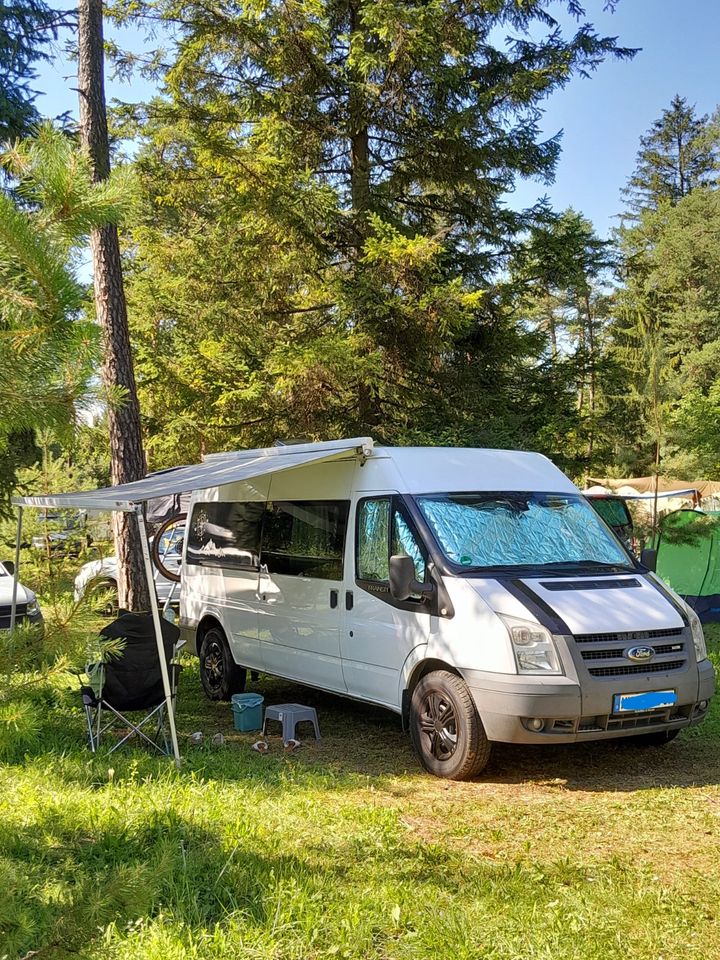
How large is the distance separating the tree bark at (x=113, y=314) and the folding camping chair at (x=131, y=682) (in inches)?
130

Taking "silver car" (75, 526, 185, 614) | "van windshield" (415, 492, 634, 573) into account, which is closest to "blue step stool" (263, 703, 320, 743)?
"van windshield" (415, 492, 634, 573)

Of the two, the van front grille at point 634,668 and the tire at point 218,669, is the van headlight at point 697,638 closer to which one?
the van front grille at point 634,668

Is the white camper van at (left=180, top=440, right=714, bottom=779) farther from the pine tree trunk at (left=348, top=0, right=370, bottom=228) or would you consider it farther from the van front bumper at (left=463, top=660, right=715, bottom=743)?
the pine tree trunk at (left=348, top=0, right=370, bottom=228)

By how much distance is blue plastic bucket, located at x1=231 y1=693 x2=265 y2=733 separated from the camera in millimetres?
7531

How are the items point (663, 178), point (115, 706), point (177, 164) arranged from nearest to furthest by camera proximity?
point (115, 706) → point (177, 164) → point (663, 178)

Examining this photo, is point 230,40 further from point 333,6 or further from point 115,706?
point 115,706

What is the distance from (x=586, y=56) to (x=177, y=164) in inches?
243

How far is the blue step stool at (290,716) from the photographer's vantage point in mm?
7047

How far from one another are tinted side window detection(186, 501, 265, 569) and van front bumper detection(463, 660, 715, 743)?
325 centimetres

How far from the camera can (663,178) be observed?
4338 centimetres

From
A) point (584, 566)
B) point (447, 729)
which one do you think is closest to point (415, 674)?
point (447, 729)

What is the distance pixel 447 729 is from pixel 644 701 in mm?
1298

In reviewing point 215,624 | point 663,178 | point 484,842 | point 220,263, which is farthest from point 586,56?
point 663,178

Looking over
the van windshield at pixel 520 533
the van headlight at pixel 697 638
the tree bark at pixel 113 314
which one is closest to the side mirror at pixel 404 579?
the van windshield at pixel 520 533
